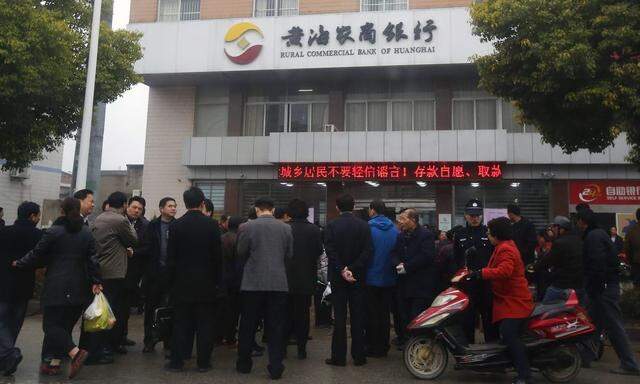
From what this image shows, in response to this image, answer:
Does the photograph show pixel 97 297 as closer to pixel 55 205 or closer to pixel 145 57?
pixel 55 205

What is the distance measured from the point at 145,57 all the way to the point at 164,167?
393cm

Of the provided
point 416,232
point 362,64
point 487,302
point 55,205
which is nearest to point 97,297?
point 416,232

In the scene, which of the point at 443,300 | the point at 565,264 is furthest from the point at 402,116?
the point at 443,300

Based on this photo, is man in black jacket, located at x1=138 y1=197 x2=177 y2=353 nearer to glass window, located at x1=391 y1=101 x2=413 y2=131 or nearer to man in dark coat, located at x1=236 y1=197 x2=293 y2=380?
man in dark coat, located at x1=236 y1=197 x2=293 y2=380

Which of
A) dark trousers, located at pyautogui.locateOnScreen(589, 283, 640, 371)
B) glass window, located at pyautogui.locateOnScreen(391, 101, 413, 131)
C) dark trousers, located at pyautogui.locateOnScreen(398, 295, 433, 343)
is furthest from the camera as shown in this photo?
glass window, located at pyautogui.locateOnScreen(391, 101, 413, 131)

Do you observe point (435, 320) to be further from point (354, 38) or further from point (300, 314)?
point (354, 38)

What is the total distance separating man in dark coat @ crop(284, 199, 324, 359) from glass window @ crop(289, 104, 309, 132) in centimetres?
1273

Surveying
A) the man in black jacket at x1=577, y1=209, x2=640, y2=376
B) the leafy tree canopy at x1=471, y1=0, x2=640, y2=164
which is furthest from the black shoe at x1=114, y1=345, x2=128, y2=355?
the leafy tree canopy at x1=471, y1=0, x2=640, y2=164

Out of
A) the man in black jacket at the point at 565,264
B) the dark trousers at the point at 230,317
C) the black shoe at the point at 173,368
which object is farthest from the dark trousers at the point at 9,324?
the man in black jacket at the point at 565,264

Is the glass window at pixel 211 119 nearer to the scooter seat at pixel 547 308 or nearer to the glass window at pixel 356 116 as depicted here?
the glass window at pixel 356 116

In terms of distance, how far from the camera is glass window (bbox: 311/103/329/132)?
63.0 feet

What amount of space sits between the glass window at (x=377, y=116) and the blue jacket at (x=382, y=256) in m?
12.5

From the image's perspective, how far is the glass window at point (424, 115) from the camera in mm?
18688

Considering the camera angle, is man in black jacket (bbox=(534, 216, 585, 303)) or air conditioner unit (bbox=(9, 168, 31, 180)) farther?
air conditioner unit (bbox=(9, 168, 31, 180))
